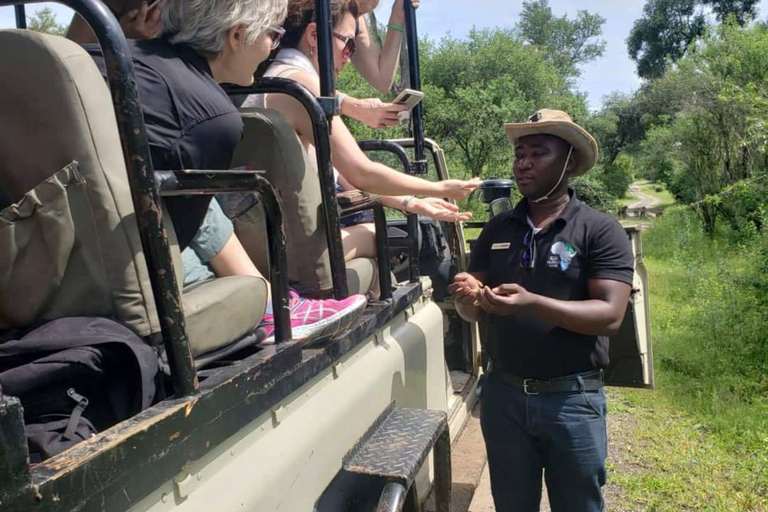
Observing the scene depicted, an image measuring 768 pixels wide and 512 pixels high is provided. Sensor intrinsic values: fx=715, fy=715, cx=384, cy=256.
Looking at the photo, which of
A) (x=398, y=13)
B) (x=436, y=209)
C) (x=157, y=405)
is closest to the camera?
(x=157, y=405)

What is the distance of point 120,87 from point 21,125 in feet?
0.94

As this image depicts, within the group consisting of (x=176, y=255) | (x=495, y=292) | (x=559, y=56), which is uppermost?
(x=559, y=56)

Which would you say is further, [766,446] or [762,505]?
[766,446]

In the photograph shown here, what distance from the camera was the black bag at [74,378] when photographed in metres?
1.19

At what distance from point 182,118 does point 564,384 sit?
1577 millimetres

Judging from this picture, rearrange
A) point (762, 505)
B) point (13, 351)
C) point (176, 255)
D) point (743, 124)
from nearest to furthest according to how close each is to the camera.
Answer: point (13, 351) → point (176, 255) → point (762, 505) → point (743, 124)

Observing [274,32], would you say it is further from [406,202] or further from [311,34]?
[406,202]

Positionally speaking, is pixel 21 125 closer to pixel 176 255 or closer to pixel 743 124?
Result: pixel 176 255

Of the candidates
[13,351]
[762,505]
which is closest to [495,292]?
A: [13,351]

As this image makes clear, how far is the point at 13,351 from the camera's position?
4.12 ft

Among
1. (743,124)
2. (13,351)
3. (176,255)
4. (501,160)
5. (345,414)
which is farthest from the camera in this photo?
(501,160)

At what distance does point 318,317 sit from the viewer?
1911 millimetres

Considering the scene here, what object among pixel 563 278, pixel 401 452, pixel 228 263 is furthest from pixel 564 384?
pixel 228 263

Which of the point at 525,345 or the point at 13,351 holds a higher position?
the point at 13,351
